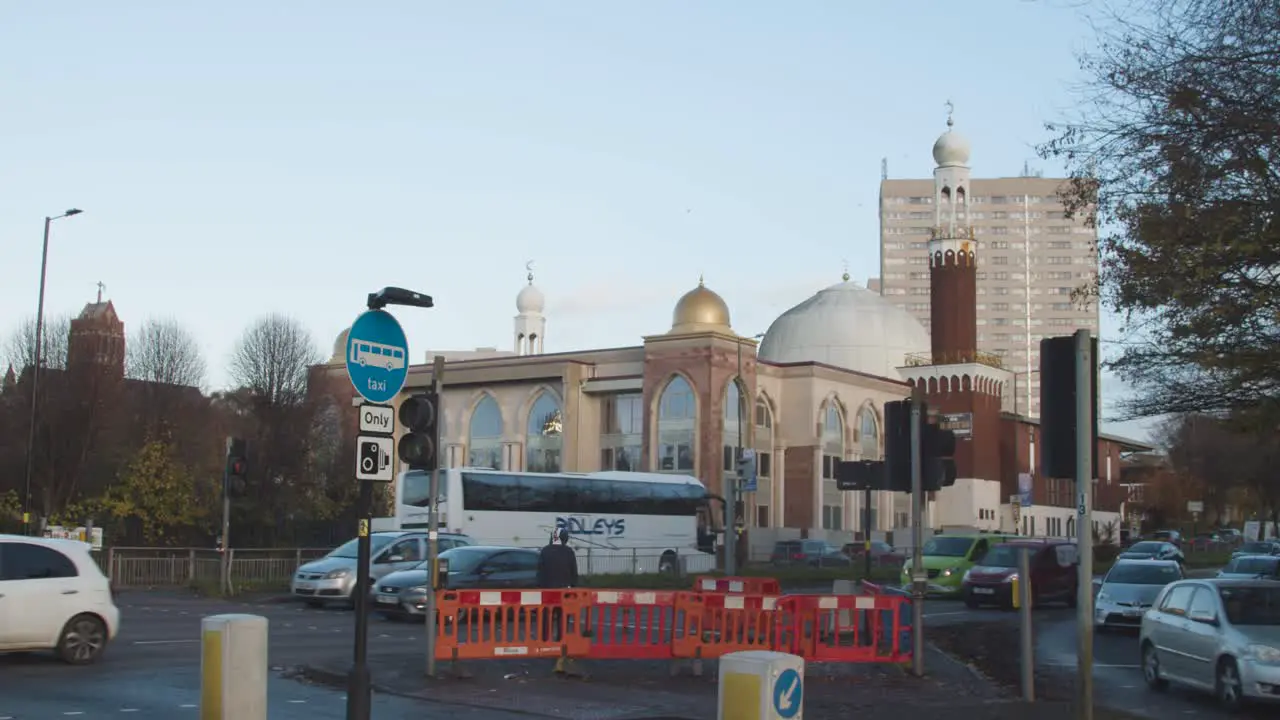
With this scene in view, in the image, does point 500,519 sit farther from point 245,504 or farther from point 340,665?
point 340,665

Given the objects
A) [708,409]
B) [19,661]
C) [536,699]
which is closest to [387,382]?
[536,699]

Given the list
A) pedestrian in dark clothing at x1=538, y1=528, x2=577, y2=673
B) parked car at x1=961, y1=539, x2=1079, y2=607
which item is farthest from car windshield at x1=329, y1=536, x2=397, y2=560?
parked car at x1=961, y1=539, x2=1079, y2=607

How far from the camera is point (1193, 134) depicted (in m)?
15.5

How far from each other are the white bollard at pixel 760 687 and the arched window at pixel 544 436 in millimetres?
61753

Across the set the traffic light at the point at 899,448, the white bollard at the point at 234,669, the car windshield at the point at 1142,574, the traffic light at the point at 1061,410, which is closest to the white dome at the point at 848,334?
the car windshield at the point at 1142,574

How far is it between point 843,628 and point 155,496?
37614mm

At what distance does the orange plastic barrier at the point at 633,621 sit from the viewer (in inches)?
669

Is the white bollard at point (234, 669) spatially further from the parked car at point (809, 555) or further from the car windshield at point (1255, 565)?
the parked car at point (809, 555)

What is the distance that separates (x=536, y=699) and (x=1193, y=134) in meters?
9.22

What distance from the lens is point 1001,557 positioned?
3344cm

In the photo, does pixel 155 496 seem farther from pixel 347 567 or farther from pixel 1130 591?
pixel 1130 591

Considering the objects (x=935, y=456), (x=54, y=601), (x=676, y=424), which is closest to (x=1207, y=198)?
(x=935, y=456)

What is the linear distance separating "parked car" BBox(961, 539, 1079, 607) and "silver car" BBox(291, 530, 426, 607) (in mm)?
12461

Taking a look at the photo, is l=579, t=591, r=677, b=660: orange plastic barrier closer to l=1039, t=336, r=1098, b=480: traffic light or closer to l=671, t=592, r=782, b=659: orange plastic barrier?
l=671, t=592, r=782, b=659: orange plastic barrier
